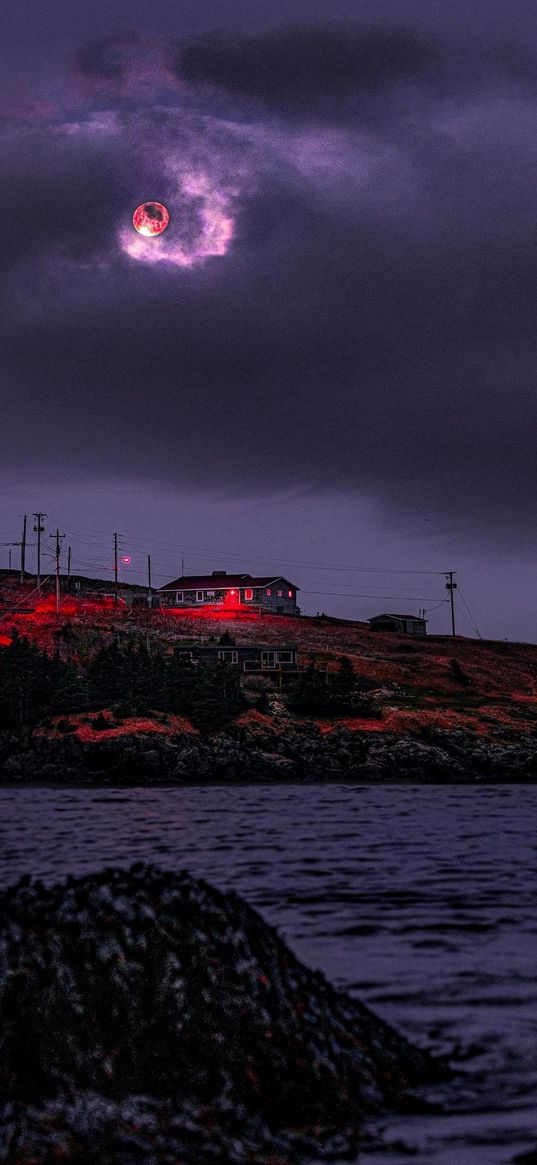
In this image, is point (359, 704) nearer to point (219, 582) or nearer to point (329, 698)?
point (329, 698)

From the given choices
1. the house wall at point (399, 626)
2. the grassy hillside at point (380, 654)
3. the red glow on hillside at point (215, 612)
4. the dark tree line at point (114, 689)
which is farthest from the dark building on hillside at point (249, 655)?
the house wall at point (399, 626)

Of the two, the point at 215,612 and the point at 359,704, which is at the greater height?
the point at 215,612

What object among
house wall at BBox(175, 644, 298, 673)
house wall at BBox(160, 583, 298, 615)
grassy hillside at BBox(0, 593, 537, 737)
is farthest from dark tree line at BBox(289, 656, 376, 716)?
house wall at BBox(160, 583, 298, 615)

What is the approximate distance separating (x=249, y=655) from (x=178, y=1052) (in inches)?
3185

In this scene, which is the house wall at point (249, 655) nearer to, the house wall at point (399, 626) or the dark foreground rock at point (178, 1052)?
the house wall at point (399, 626)

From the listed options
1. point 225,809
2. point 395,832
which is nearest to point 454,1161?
point 395,832

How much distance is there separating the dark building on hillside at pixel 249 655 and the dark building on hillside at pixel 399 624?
1672 inches

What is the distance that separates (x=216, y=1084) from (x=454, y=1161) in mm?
2496

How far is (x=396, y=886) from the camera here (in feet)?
69.6

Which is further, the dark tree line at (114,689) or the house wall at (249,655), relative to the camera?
the house wall at (249,655)

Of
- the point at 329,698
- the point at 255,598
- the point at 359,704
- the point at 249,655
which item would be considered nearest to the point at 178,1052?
the point at 329,698

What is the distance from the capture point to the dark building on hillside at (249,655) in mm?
85500

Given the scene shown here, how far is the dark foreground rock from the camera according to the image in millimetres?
7566

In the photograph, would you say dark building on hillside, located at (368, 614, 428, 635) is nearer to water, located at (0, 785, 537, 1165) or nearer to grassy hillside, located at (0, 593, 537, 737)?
grassy hillside, located at (0, 593, 537, 737)
